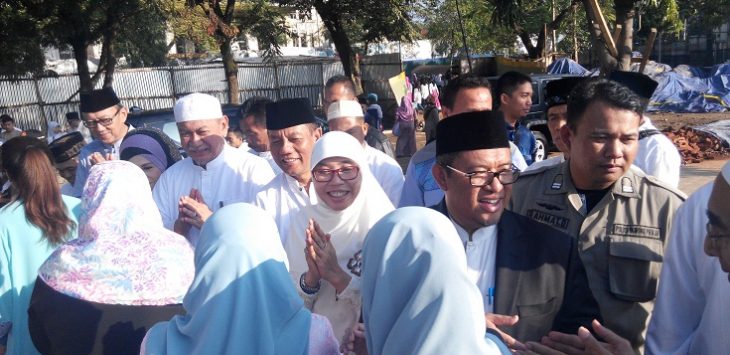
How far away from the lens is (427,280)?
1.63 metres

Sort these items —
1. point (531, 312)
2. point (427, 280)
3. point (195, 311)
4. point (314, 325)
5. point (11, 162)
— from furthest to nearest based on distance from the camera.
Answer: point (11, 162) < point (531, 312) < point (314, 325) < point (195, 311) < point (427, 280)

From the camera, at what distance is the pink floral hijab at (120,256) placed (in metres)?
2.50

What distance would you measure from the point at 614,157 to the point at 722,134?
1198 centimetres

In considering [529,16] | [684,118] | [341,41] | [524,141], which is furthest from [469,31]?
[524,141]

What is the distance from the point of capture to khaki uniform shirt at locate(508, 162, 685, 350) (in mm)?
2605

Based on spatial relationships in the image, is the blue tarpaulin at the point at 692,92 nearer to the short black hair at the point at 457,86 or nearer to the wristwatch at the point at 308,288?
the short black hair at the point at 457,86

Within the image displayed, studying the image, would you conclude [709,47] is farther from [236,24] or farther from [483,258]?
[483,258]

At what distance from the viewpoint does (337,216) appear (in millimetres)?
3086

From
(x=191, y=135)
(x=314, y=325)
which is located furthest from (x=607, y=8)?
(x=314, y=325)

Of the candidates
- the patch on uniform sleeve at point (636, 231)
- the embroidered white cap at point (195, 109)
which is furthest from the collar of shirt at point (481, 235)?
the embroidered white cap at point (195, 109)

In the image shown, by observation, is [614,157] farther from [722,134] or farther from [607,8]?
[607,8]

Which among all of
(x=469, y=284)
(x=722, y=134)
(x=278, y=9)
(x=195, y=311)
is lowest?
(x=722, y=134)

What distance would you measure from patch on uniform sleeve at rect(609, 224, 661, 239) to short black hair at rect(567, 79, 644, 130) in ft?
1.61

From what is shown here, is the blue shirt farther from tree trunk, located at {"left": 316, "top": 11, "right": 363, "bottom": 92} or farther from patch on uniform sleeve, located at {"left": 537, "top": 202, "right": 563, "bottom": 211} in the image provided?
tree trunk, located at {"left": 316, "top": 11, "right": 363, "bottom": 92}
